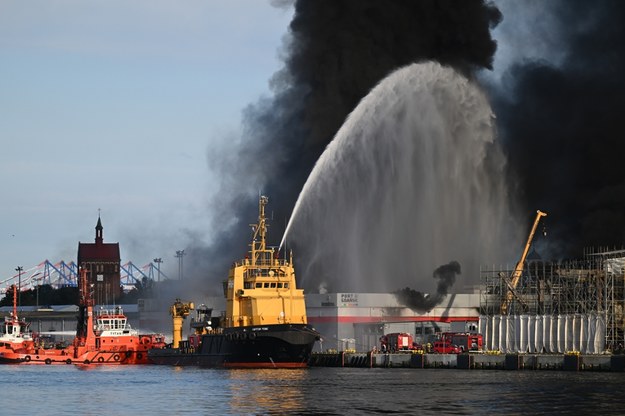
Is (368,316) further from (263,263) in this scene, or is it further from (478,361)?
(478,361)

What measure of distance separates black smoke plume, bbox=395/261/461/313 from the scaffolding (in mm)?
17738

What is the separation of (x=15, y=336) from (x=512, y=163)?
53.0 m

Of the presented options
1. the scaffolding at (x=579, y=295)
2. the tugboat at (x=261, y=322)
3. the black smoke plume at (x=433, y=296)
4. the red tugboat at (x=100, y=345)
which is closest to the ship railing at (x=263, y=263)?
the tugboat at (x=261, y=322)

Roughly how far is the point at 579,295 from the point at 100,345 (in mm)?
36907

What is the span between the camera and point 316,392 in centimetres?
6247

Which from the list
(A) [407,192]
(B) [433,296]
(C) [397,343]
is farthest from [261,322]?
(B) [433,296]

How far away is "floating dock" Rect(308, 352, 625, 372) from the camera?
77.5m

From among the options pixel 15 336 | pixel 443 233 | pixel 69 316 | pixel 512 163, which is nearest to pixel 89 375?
pixel 15 336

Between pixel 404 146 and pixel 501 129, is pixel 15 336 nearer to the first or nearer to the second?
pixel 404 146

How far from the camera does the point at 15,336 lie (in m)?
107

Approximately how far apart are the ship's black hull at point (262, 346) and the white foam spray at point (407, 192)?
1821 centimetres

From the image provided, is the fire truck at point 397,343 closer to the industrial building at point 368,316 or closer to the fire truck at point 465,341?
the fire truck at point 465,341

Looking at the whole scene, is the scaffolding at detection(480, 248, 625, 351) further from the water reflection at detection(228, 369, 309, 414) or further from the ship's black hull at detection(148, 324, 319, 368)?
the water reflection at detection(228, 369, 309, 414)

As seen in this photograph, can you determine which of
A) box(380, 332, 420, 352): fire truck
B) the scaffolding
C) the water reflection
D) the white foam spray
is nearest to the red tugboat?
the white foam spray
